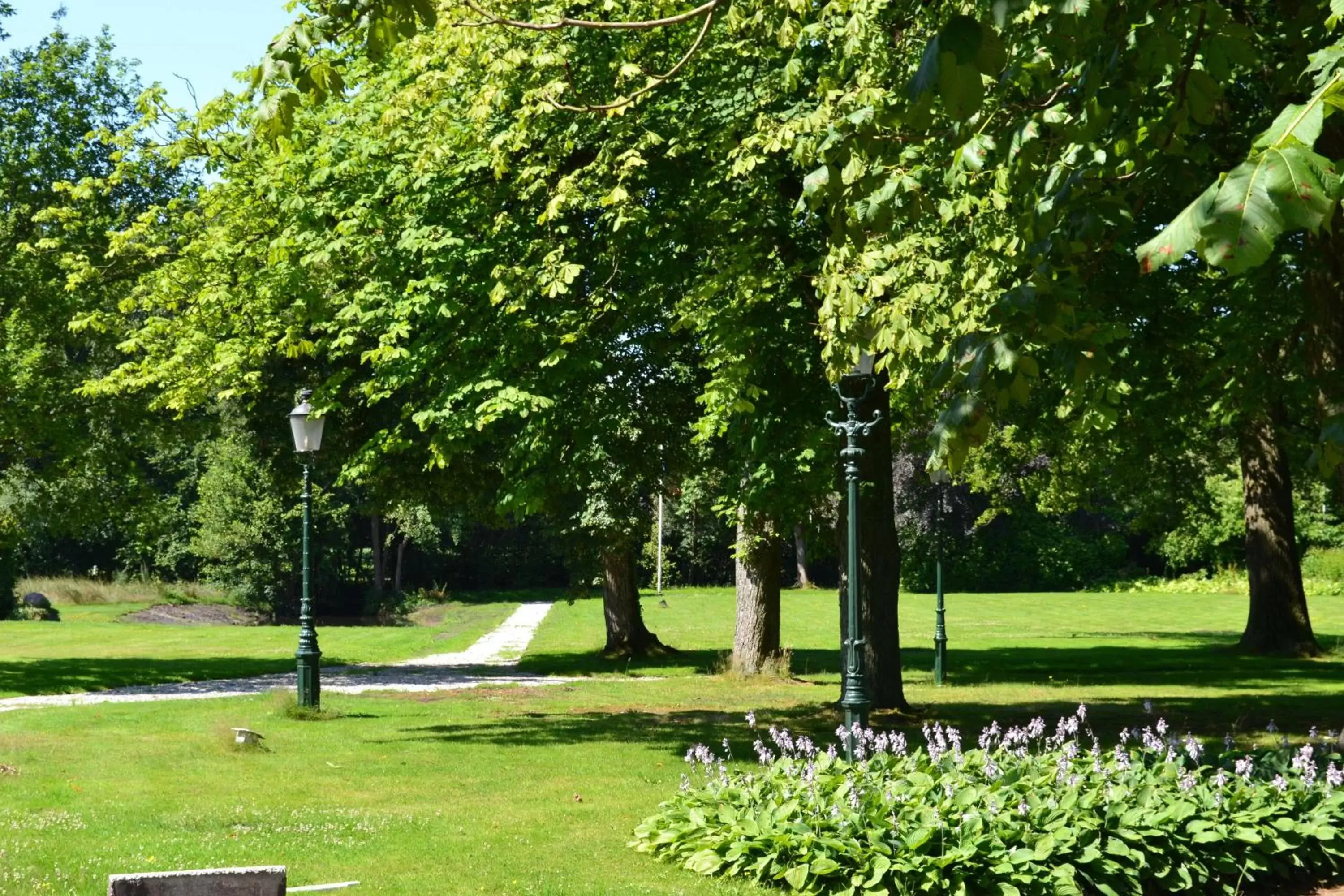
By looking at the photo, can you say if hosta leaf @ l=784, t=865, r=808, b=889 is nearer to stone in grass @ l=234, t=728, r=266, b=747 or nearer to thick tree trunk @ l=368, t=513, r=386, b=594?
stone in grass @ l=234, t=728, r=266, b=747

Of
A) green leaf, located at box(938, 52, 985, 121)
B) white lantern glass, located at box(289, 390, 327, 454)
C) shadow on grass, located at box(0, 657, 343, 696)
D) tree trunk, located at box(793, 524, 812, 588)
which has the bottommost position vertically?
shadow on grass, located at box(0, 657, 343, 696)

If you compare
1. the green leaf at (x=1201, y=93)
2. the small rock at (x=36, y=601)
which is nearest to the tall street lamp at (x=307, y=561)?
the green leaf at (x=1201, y=93)

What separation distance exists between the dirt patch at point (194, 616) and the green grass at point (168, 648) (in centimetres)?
85

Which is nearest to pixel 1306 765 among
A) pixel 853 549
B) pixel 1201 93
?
pixel 853 549

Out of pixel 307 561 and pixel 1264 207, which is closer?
pixel 1264 207

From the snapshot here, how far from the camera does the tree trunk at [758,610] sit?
2184 centimetres

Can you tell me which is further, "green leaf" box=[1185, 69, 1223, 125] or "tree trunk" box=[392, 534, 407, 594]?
"tree trunk" box=[392, 534, 407, 594]

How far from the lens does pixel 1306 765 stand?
359 inches

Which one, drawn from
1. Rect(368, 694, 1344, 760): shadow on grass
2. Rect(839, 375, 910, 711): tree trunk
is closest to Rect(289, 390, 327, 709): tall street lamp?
Rect(368, 694, 1344, 760): shadow on grass

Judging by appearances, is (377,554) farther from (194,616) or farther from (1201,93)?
(1201,93)

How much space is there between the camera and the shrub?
25.7 ft

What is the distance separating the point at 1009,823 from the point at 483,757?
23.2 feet

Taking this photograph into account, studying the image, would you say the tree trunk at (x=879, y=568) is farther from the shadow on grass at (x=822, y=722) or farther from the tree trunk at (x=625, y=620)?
the tree trunk at (x=625, y=620)

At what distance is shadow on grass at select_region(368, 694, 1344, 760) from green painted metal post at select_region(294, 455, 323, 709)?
5.69ft
